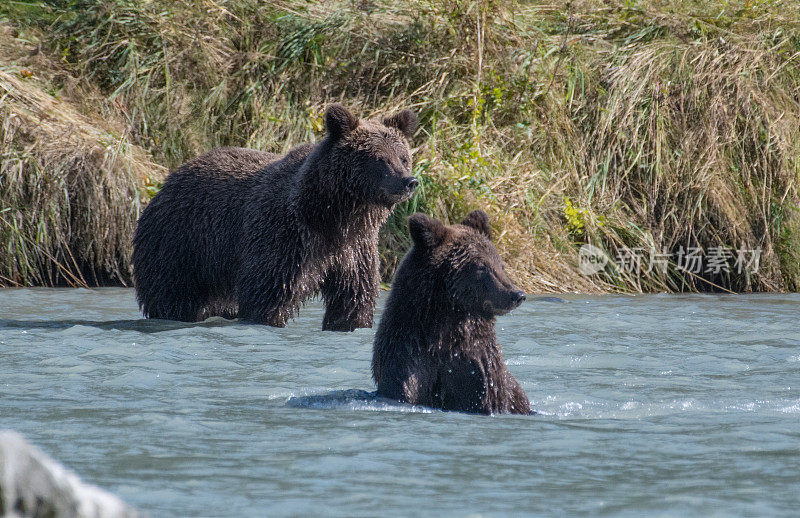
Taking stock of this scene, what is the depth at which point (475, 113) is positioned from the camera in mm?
12125

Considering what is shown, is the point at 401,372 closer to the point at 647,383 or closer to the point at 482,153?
the point at 647,383

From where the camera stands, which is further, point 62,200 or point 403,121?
point 62,200

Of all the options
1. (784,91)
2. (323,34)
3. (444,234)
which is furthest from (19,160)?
(784,91)

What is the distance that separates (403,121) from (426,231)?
293 cm

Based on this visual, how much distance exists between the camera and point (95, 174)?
35.9 feet

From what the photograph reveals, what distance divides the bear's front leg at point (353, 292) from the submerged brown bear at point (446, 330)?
269 centimetres

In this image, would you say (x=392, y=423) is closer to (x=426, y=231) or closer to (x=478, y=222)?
(x=426, y=231)

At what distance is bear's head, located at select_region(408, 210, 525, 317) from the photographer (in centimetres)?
499

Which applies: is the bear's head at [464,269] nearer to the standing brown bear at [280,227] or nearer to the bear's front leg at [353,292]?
the standing brown bear at [280,227]

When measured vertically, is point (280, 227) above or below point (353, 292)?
above

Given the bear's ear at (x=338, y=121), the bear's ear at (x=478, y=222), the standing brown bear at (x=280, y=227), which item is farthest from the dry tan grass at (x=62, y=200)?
the bear's ear at (x=478, y=222)

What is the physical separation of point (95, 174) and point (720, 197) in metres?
6.60

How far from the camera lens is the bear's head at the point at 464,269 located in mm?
4988

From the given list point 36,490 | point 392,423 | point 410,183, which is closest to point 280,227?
point 410,183
